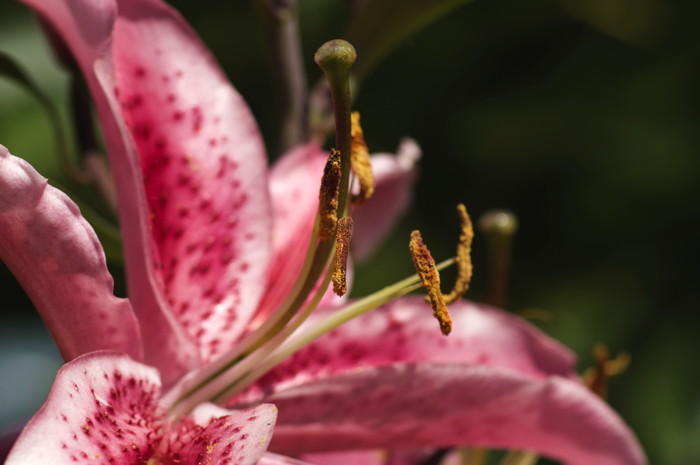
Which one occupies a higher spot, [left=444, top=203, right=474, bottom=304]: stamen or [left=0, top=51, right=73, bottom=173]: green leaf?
[left=0, top=51, right=73, bottom=173]: green leaf

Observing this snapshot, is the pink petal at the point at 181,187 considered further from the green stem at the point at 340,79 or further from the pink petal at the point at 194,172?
the green stem at the point at 340,79

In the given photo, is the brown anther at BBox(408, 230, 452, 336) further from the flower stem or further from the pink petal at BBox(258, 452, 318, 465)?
the flower stem

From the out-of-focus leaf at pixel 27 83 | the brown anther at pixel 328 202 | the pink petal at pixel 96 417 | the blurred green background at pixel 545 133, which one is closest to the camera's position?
the pink petal at pixel 96 417

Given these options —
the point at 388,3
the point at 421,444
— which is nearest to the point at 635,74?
the point at 388,3

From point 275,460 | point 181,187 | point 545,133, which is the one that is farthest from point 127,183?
point 545,133

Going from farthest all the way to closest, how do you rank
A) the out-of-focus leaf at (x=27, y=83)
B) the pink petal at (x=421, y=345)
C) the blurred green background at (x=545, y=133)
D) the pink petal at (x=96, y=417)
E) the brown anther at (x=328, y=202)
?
1. the blurred green background at (x=545, y=133)
2. the out-of-focus leaf at (x=27, y=83)
3. the pink petal at (x=421, y=345)
4. the brown anther at (x=328, y=202)
5. the pink petal at (x=96, y=417)

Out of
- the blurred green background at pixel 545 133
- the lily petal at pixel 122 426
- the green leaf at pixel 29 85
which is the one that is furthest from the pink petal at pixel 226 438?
the blurred green background at pixel 545 133

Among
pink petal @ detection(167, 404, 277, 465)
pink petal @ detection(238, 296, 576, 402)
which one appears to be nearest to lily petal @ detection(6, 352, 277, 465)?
pink petal @ detection(167, 404, 277, 465)

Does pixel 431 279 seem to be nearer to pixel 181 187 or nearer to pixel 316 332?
pixel 316 332
